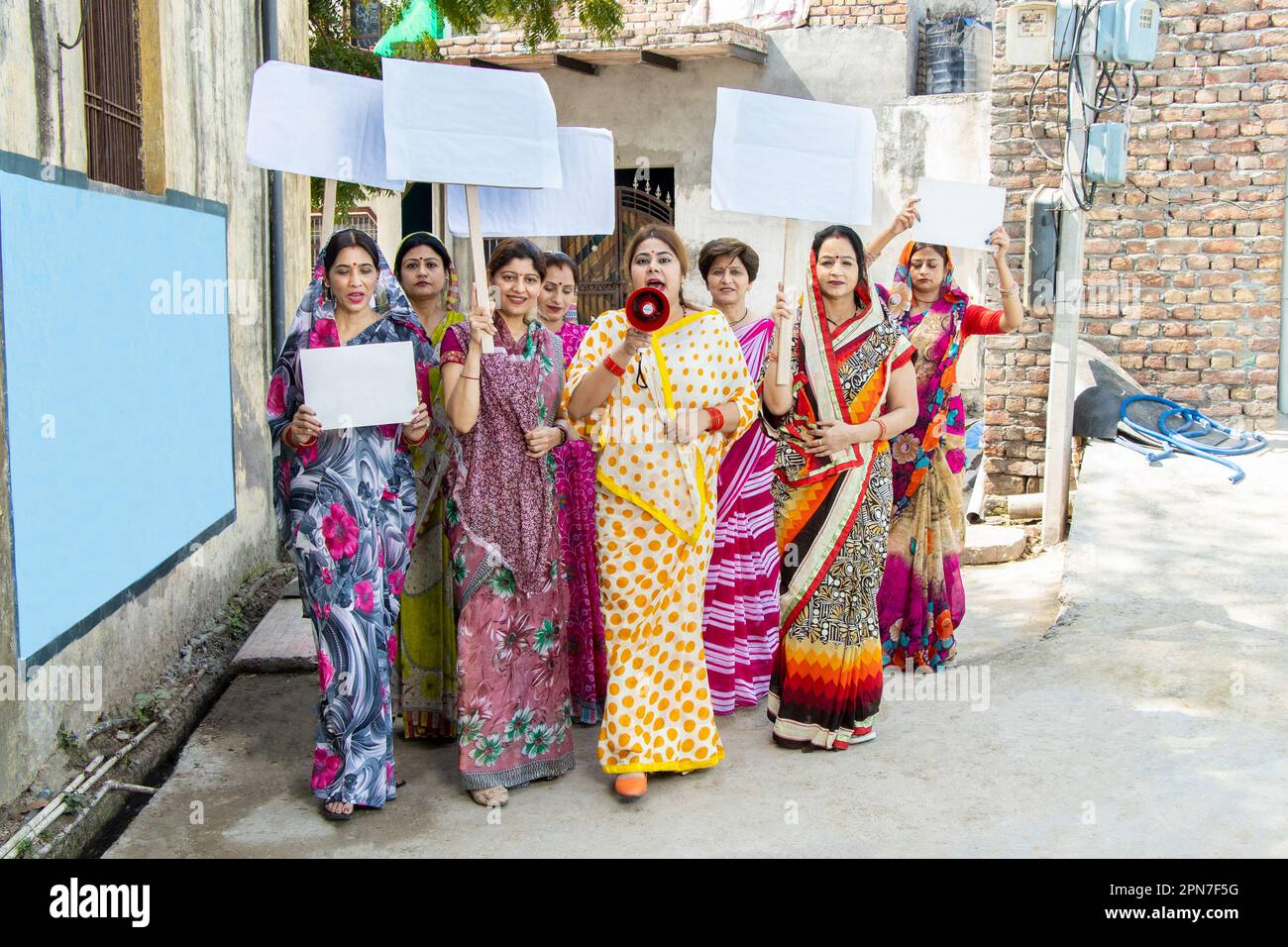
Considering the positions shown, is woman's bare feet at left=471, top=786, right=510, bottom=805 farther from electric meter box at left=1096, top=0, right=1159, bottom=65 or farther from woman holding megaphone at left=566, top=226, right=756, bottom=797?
electric meter box at left=1096, top=0, right=1159, bottom=65

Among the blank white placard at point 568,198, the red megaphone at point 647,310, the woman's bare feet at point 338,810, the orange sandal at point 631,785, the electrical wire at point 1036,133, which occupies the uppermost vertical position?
the electrical wire at point 1036,133

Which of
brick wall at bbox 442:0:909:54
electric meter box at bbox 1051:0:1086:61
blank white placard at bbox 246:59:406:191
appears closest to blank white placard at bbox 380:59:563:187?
blank white placard at bbox 246:59:406:191

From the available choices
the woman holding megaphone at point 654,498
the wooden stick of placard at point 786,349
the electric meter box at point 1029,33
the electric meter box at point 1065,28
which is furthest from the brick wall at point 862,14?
the woman holding megaphone at point 654,498

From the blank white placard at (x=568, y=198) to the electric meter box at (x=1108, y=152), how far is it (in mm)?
3592

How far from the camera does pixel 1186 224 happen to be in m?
7.84

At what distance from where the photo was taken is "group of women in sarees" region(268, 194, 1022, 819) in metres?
3.92

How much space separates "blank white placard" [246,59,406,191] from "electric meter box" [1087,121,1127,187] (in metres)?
4.43

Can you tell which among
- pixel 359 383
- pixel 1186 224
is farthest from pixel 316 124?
pixel 1186 224

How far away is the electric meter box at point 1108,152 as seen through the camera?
270 inches

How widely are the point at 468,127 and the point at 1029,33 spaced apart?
4.71m

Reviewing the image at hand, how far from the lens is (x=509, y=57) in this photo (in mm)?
12766

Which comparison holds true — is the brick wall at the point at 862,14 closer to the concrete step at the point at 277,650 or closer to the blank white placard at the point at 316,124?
the concrete step at the point at 277,650

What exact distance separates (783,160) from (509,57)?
30.7 ft

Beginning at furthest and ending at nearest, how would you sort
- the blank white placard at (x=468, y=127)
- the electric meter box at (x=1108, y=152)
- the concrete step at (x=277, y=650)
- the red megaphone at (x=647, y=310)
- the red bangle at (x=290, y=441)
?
the electric meter box at (x=1108, y=152)
the concrete step at (x=277, y=650)
the red bangle at (x=290, y=441)
the blank white placard at (x=468, y=127)
the red megaphone at (x=647, y=310)
